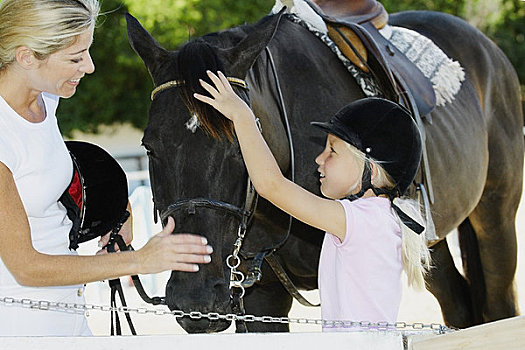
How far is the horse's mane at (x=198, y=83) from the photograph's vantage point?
91.1 inches

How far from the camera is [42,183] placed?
2051 millimetres

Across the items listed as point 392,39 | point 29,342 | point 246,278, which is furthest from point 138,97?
point 29,342

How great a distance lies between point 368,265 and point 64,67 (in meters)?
1.01

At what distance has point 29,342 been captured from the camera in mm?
1521

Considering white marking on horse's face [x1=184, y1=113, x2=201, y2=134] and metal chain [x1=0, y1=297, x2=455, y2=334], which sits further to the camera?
white marking on horse's face [x1=184, y1=113, x2=201, y2=134]

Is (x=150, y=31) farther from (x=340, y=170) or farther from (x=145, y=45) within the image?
(x=340, y=170)

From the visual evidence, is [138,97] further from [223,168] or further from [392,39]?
[223,168]

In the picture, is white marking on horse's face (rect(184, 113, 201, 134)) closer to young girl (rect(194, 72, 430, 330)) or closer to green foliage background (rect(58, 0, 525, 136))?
young girl (rect(194, 72, 430, 330))

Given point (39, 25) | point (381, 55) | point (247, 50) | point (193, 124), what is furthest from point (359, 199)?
point (381, 55)

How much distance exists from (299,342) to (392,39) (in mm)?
2761

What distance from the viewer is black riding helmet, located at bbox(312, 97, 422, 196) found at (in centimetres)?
209

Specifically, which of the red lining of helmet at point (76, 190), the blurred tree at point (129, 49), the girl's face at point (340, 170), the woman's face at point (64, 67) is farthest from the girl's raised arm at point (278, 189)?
the blurred tree at point (129, 49)

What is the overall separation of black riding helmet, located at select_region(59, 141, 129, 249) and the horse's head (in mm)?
131

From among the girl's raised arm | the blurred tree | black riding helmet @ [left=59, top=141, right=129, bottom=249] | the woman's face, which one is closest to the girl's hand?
the girl's raised arm
